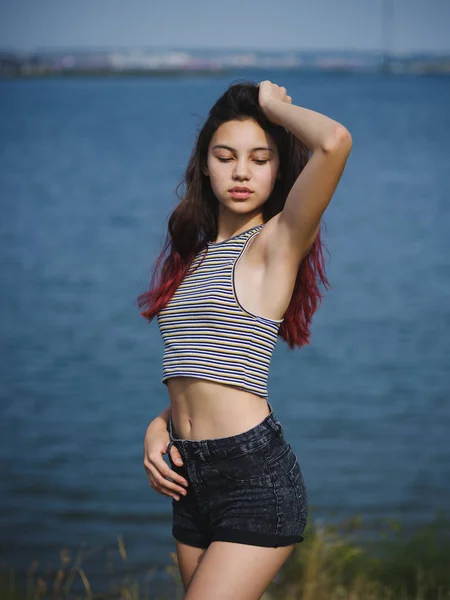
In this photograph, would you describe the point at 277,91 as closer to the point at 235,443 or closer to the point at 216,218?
the point at 216,218

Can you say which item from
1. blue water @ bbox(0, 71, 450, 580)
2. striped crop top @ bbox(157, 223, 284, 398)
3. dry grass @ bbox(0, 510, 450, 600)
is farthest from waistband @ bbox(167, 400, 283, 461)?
dry grass @ bbox(0, 510, 450, 600)

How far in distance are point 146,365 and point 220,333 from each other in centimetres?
1085

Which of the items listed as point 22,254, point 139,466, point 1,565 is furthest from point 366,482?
point 22,254

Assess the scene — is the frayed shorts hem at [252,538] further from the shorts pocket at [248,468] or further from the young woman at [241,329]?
the shorts pocket at [248,468]

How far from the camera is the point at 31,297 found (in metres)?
18.0

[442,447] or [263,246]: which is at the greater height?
[263,246]

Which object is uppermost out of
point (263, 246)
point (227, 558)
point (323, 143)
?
point (323, 143)

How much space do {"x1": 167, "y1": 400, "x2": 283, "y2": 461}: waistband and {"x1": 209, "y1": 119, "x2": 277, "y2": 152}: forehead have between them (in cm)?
80

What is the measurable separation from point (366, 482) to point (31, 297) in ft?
31.3

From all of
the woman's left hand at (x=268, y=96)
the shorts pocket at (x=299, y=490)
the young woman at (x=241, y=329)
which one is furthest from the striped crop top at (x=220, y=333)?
the woman's left hand at (x=268, y=96)

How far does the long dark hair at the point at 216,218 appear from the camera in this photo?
3.31 meters

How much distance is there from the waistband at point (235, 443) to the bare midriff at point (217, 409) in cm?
2

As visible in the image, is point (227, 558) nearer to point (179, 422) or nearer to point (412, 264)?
point (179, 422)

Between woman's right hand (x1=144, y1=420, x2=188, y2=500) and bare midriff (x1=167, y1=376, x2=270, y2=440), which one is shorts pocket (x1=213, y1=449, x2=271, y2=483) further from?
woman's right hand (x1=144, y1=420, x2=188, y2=500)
